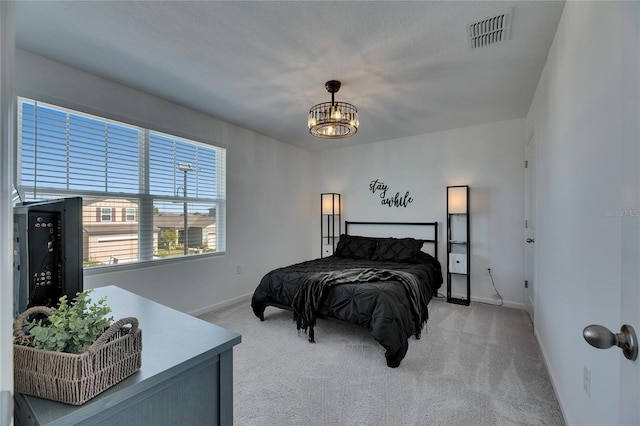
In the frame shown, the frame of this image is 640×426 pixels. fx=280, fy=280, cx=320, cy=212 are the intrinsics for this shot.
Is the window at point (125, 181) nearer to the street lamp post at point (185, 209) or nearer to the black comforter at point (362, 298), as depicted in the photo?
the street lamp post at point (185, 209)

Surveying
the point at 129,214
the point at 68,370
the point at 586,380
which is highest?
the point at 129,214

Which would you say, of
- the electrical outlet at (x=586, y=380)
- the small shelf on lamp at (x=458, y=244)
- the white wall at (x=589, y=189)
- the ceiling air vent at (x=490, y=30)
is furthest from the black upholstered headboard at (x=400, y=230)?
the electrical outlet at (x=586, y=380)

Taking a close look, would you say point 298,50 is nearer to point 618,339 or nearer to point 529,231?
point 618,339

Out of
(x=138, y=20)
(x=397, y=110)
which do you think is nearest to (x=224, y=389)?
(x=138, y=20)

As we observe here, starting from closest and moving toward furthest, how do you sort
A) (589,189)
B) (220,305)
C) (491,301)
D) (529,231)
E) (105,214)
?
(589,189), (105,214), (529,231), (220,305), (491,301)

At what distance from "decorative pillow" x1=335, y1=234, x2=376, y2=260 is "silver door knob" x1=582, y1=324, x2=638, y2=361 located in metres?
3.59

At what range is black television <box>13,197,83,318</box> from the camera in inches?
36.1

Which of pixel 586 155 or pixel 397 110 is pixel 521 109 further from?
pixel 586 155

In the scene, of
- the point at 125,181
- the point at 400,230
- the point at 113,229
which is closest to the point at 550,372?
the point at 400,230

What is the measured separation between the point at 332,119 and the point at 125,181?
218 cm

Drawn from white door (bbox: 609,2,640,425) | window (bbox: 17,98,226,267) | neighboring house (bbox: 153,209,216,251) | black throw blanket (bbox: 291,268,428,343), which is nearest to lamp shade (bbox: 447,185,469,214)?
black throw blanket (bbox: 291,268,428,343)

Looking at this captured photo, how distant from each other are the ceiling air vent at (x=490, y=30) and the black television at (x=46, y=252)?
2.51 metres

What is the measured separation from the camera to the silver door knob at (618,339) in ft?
1.88

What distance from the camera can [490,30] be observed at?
1936 millimetres
